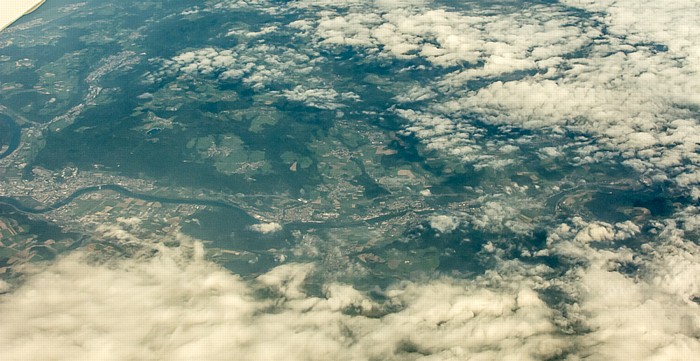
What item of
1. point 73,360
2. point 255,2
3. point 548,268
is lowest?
point 548,268

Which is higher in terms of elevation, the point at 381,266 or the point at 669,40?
the point at 669,40

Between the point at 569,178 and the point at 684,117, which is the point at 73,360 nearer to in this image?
the point at 569,178

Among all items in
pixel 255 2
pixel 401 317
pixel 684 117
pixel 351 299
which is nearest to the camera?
pixel 401 317

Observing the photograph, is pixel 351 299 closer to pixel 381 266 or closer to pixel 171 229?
pixel 381 266

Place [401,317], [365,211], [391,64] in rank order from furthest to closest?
1. [391,64]
2. [365,211]
3. [401,317]

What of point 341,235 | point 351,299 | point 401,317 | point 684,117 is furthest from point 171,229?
point 684,117

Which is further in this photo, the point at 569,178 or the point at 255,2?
the point at 255,2
